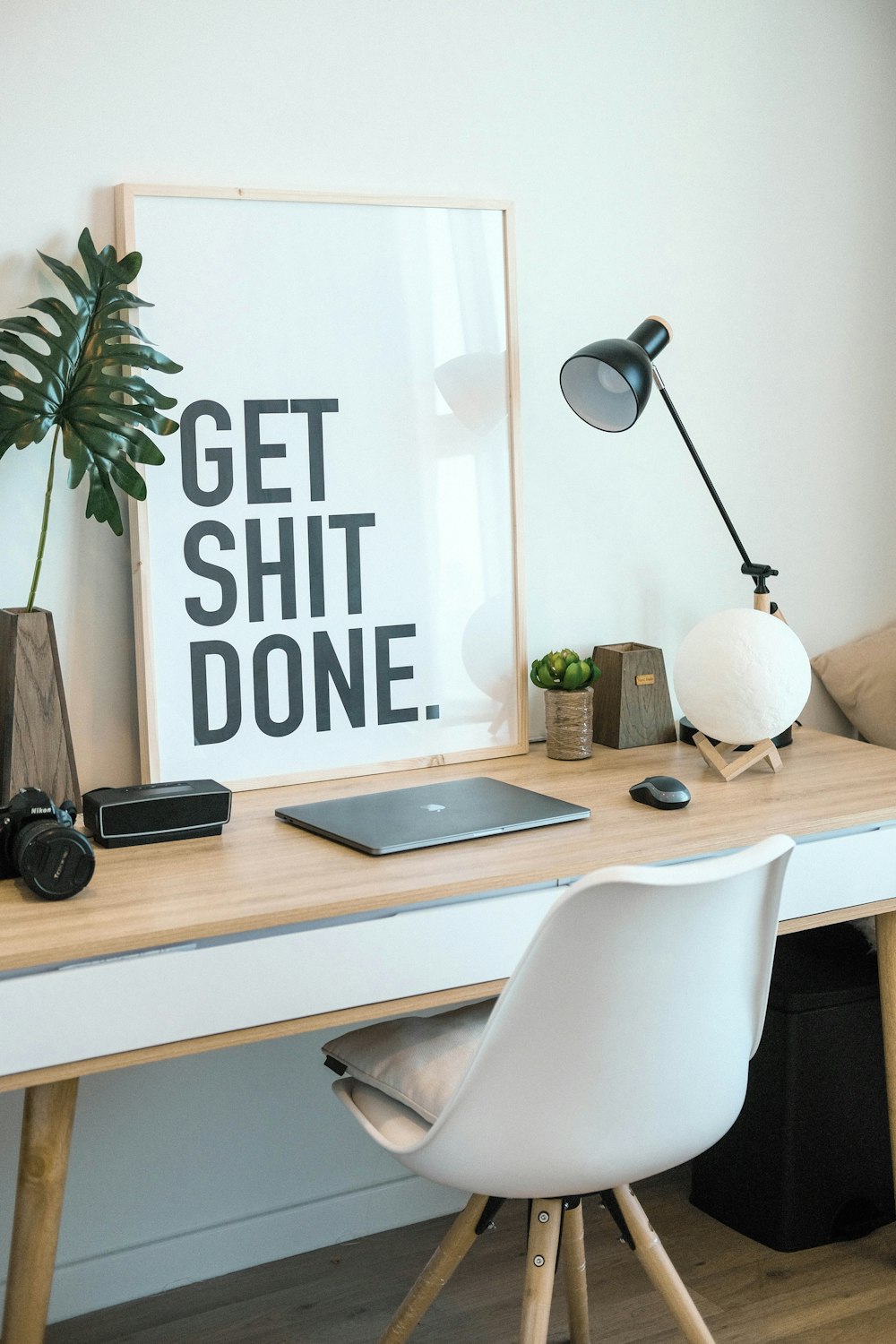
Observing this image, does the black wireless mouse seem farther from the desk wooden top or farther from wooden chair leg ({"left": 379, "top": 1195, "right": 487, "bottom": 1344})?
wooden chair leg ({"left": 379, "top": 1195, "right": 487, "bottom": 1344})

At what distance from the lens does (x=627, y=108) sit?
2170 millimetres

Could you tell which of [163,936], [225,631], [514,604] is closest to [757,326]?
[514,604]

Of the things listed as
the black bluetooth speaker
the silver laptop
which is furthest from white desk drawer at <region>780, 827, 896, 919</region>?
the black bluetooth speaker

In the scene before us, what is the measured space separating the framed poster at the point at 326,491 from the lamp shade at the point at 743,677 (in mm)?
304

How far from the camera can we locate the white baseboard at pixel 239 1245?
1971 mm

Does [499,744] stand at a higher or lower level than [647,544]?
lower

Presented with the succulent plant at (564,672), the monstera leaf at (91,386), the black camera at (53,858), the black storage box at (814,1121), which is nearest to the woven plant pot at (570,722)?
the succulent plant at (564,672)

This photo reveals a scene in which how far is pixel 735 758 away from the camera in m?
2.02

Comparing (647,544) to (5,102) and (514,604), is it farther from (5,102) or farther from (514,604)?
(5,102)

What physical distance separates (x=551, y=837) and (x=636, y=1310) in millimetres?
815

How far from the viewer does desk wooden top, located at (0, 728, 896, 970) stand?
1377 mm

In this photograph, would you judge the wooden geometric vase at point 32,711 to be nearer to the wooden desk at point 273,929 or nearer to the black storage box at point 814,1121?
the wooden desk at point 273,929

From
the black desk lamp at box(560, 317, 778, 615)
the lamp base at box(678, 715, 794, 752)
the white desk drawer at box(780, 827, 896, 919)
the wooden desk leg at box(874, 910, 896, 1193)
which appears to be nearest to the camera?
the white desk drawer at box(780, 827, 896, 919)

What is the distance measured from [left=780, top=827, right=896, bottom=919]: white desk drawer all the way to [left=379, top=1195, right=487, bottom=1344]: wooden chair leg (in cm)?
56
